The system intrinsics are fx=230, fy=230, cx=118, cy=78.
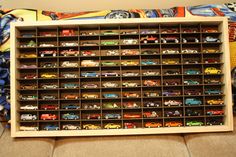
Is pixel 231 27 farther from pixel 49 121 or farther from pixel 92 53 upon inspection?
pixel 49 121

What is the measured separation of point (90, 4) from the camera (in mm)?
2350

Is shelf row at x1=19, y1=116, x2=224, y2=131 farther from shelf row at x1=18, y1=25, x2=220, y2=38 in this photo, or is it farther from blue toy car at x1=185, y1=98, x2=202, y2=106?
shelf row at x1=18, y1=25, x2=220, y2=38

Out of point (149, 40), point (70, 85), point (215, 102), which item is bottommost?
point (215, 102)

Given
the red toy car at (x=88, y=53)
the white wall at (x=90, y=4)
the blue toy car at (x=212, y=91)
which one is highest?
the white wall at (x=90, y=4)

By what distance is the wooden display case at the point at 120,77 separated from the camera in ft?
6.66

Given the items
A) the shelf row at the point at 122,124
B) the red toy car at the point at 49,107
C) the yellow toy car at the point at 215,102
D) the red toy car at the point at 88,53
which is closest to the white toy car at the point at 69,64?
the red toy car at the point at 88,53

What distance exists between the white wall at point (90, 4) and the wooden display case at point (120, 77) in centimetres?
31

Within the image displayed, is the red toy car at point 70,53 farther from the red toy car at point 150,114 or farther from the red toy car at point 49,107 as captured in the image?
the red toy car at point 150,114

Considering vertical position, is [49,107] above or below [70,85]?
below

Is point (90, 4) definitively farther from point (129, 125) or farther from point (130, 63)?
point (129, 125)

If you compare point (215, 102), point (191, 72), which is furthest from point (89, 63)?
point (215, 102)

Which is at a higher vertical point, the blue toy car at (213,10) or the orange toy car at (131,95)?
the blue toy car at (213,10)

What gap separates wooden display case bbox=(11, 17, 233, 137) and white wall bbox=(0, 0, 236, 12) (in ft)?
1.03

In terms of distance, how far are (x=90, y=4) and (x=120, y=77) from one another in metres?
0.85
